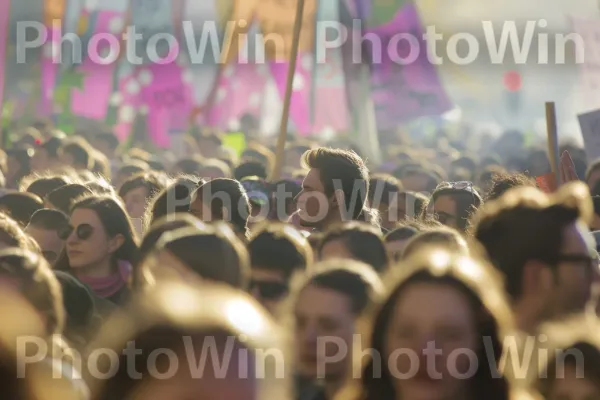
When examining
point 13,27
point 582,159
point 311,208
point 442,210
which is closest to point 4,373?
point 311,208

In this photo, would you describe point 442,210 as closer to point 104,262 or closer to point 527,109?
point 104,262

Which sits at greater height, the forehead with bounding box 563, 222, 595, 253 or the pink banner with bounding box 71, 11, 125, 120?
the pink banner with bounding box 71, 11, 125, 120

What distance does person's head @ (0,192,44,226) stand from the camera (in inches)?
293

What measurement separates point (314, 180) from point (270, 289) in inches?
81.2

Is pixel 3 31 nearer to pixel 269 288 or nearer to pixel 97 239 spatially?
pixel 97 239

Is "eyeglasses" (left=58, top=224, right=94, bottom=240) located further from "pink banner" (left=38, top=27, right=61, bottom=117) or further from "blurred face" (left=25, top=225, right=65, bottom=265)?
"pink banner" (left=38, top=27, right=61, bottom=117)

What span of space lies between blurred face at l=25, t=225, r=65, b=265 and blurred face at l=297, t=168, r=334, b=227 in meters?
1.26

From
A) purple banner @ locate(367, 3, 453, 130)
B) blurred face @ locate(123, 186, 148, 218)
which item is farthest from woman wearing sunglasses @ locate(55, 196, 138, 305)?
purple banner @ locate(367, 3, 453, 130)

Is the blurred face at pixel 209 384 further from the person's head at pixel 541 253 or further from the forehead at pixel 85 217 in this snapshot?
the forehead at pixel 85 217

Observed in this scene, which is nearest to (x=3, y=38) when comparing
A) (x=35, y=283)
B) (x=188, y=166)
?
(x=188, y=166)

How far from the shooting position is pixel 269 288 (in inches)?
191

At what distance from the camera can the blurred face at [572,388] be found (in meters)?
Result: 3.15

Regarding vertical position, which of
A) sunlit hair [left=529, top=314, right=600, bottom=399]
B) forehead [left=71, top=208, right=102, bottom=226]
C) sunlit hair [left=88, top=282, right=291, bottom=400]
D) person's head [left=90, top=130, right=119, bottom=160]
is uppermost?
person's head [left=90, top=130, right=119, bottom=160]

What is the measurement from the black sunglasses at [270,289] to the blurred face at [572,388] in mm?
1774
